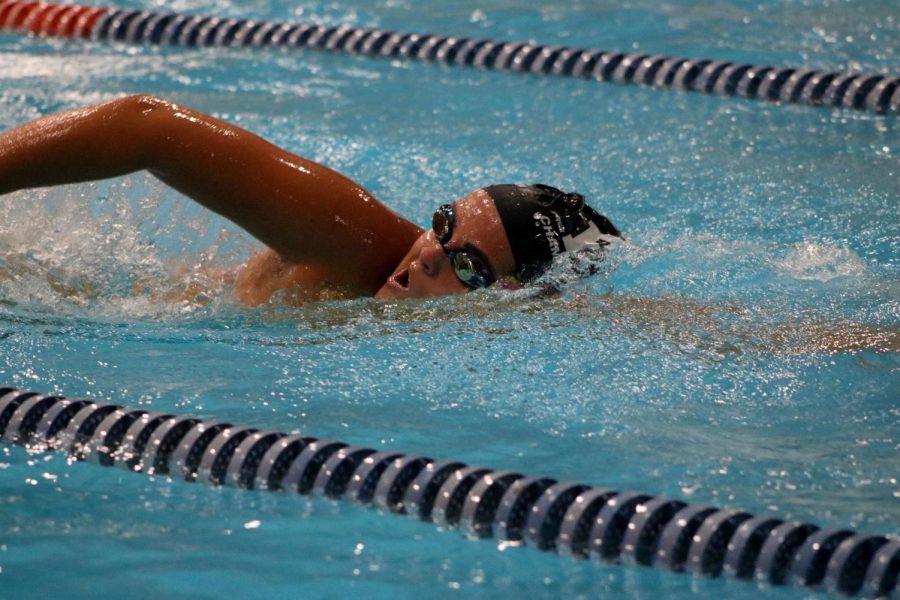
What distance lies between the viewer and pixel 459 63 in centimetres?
575

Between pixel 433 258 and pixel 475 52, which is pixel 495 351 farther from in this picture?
pixel 475 52

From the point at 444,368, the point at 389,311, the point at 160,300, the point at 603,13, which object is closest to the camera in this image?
the point at 444,368

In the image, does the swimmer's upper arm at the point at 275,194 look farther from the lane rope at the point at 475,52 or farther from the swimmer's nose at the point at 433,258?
the lane rope at the point at 475,52

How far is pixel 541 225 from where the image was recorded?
3107 millimetres

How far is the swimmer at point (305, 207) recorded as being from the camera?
3.02 metres

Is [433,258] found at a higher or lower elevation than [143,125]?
lower

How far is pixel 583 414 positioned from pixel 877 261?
53.8 inches

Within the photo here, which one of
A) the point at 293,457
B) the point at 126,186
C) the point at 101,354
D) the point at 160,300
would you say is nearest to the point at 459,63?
the point at 126,186

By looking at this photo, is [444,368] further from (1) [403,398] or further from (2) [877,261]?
(2) [877,261]

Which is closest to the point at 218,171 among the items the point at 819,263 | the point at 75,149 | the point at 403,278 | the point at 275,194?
the point at 275,194

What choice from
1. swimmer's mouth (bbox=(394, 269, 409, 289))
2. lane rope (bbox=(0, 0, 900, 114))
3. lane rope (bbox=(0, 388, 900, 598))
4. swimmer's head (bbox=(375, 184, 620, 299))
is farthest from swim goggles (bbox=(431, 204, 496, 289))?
lane rope (bbox=(0, 0, 900, 114))

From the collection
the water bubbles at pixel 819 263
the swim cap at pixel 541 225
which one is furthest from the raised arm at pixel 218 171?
the water bubbles at pixel 819 263

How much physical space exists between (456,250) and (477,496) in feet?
2.73

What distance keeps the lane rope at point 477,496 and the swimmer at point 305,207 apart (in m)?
0.59
